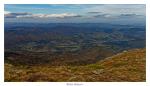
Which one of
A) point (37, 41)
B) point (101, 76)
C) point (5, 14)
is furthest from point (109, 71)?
point (5, 14)

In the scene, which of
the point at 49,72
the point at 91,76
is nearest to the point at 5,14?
the point at 49,72
